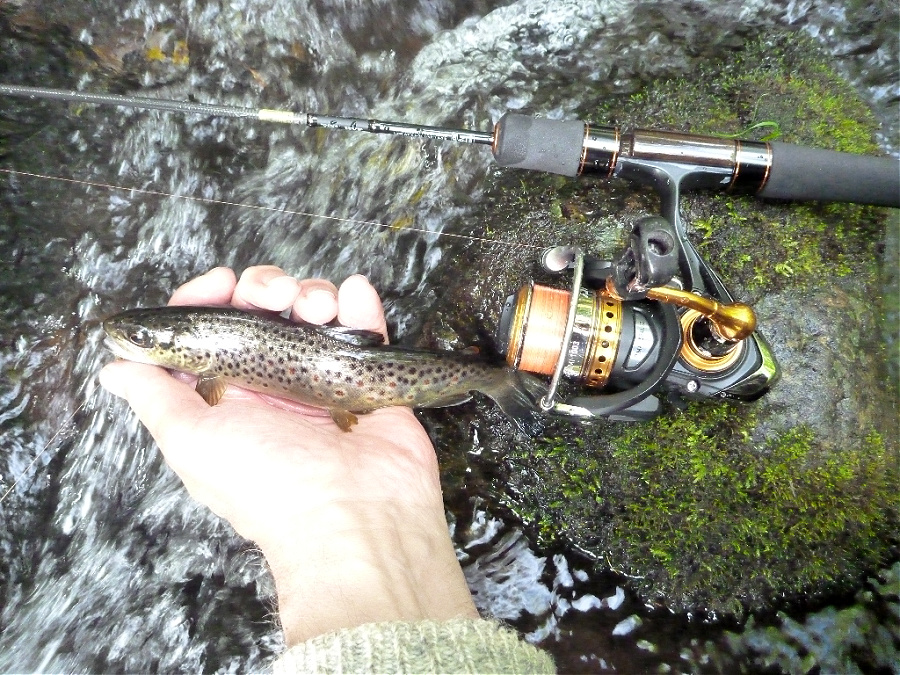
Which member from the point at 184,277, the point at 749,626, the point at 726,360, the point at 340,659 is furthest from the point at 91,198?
the point at 749,626

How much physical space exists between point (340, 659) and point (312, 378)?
144cm

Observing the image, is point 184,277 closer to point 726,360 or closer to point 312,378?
point 312,378

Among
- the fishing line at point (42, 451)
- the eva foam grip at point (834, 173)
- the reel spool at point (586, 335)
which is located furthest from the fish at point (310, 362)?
the eva foam grip at point (834, 173)

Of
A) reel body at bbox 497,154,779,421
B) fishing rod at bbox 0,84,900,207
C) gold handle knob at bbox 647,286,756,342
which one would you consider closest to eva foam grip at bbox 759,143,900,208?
fishing rod at bbox 0,84,900,207

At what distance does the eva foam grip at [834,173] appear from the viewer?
92.2 inches

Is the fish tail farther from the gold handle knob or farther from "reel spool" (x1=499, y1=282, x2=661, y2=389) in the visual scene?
the gold handle knob

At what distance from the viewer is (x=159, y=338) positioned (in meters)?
2.79

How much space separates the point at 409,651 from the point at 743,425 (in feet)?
6.35

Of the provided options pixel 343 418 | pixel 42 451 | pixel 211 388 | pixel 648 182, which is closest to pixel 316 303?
pixel 343 418

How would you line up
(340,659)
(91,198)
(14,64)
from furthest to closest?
(91,198) < (14,64) < (340,659)

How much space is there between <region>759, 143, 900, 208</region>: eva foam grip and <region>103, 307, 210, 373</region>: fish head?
2578 mm

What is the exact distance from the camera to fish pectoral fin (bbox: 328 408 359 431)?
8.89 ft

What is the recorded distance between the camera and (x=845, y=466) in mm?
2689

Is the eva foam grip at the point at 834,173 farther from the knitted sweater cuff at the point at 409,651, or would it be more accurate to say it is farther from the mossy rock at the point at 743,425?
the knitted sweater cuff at the point at 409,651
